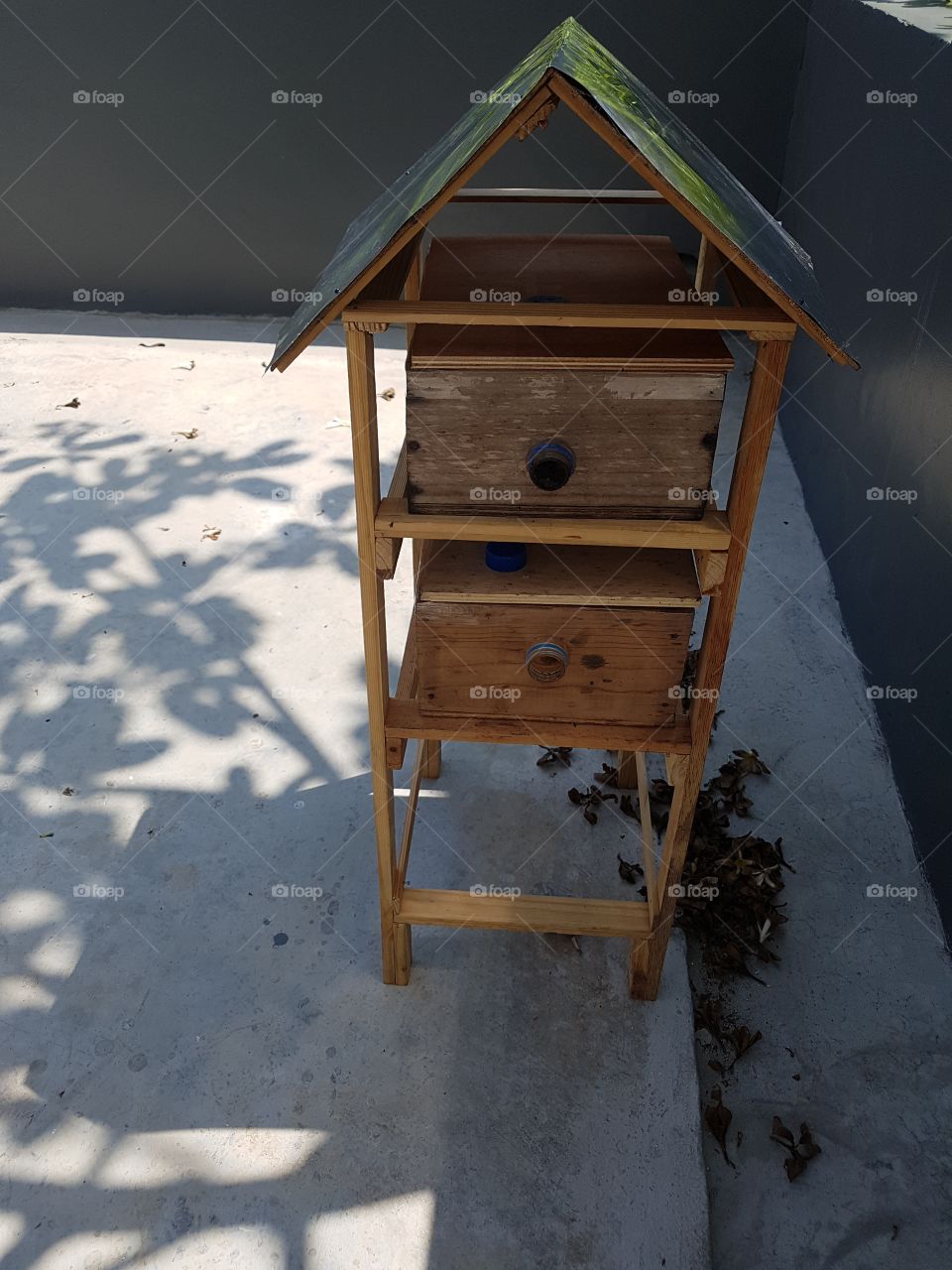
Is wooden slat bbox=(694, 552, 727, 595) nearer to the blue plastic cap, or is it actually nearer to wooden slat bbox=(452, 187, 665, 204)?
the blue plastic cap

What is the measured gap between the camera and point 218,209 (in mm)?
6449

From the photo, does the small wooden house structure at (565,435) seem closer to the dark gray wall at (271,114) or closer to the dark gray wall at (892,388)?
the dark gray wall at (892,388)

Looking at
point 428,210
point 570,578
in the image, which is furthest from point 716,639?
point 428,210

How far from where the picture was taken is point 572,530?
6.54 feet

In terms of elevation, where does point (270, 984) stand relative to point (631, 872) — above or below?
below

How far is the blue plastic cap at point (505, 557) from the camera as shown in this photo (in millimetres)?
2176

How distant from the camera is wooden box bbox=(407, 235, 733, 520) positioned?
1874 mm

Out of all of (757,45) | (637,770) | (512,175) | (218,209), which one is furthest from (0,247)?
(637,770)

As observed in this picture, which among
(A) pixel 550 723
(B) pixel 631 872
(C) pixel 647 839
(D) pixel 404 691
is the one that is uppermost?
(A) pixel 550 723

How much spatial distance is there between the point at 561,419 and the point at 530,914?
4.35 ft

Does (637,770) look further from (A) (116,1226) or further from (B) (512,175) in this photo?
(B) (512,175)

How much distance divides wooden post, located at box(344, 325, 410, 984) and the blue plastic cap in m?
0.26

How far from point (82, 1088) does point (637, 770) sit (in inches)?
70.4

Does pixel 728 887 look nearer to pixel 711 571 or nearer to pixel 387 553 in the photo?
pixel 711 571
